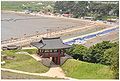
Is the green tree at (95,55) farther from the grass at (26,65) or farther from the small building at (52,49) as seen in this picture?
the grass at (26,65)

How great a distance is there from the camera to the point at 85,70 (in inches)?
591

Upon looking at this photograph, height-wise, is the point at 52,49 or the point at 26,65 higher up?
the point at 52,49

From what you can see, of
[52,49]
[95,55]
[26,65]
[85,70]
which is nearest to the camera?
[85,70]

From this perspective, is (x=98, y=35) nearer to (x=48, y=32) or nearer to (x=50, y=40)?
(x=48, y=32)

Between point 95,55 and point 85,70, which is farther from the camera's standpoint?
point 95,55

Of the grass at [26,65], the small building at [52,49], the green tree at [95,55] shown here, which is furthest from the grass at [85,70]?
the green tree at [95,55]

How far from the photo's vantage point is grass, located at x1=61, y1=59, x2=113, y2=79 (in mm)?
13793

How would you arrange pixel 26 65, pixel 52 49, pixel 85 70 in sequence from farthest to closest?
pixel 52 49 < pixel 26 65 < pixel 85 70

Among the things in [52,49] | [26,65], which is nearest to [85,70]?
[52,49]

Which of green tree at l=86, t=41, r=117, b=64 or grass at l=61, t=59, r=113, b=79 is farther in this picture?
green tree at l=86, t=41, r=117, b=64

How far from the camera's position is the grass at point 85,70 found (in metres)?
13.8

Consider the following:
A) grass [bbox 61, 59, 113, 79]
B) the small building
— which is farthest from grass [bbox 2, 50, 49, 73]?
grass [bbox 61, 59, 113, 79]

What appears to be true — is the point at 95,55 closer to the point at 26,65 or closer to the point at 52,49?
the point at 52,49

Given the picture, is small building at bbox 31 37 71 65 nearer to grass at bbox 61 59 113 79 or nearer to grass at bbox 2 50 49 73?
grass at bbox 61 59 113 79
